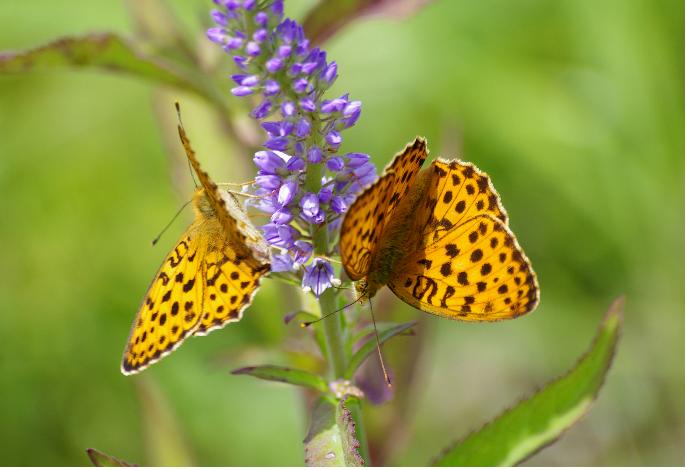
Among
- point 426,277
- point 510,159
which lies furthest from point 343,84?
point 426,277

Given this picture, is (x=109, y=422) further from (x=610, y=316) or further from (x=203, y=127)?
(x=610, y=316)

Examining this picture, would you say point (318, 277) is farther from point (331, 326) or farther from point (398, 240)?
point (398, 240)

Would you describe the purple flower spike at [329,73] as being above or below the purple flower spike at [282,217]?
above

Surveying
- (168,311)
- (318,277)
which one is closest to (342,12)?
(318,277)

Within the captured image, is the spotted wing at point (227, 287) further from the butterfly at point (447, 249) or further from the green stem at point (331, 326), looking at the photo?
the butterfly at point (447, 249)

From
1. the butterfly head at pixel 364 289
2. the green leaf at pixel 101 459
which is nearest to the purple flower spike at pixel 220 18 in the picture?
the butterfly head at pixel 364 289

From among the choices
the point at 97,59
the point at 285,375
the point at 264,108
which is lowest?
the point at 285,375
